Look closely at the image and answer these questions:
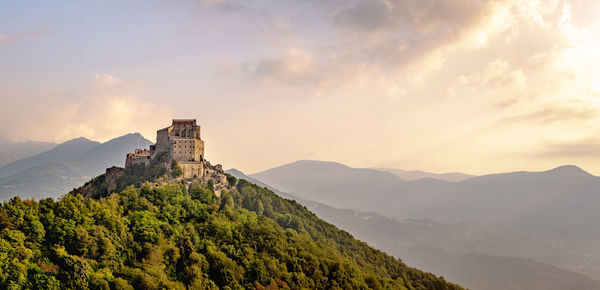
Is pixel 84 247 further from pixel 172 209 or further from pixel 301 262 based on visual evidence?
pixel 301 262

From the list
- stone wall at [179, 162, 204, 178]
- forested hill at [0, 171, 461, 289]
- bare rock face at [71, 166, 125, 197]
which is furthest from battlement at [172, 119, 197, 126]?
bare rock face at [71, 166, 125, 197]

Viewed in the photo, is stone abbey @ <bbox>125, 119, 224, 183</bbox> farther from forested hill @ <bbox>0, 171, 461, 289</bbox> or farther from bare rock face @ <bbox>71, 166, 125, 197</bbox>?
forested hill @ <bbox>0, 171, 461, 289</bbox>

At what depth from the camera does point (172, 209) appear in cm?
8631

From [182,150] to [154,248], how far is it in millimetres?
51960

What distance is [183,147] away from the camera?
11569 cm

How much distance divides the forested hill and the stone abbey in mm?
9867

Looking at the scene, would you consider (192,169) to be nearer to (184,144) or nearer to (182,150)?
(182,150)

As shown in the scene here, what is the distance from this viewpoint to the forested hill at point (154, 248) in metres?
55.5

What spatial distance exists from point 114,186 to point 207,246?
181ft

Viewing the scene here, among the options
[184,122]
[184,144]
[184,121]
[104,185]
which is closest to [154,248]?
[184,144]

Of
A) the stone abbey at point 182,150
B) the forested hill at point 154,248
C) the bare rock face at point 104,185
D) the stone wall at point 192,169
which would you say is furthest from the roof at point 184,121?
the bare rock face at point 104,185

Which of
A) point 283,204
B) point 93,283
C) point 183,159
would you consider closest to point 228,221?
point 183,159

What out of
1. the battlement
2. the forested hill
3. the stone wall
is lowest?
the forested hill

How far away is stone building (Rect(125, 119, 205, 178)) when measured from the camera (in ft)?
377
